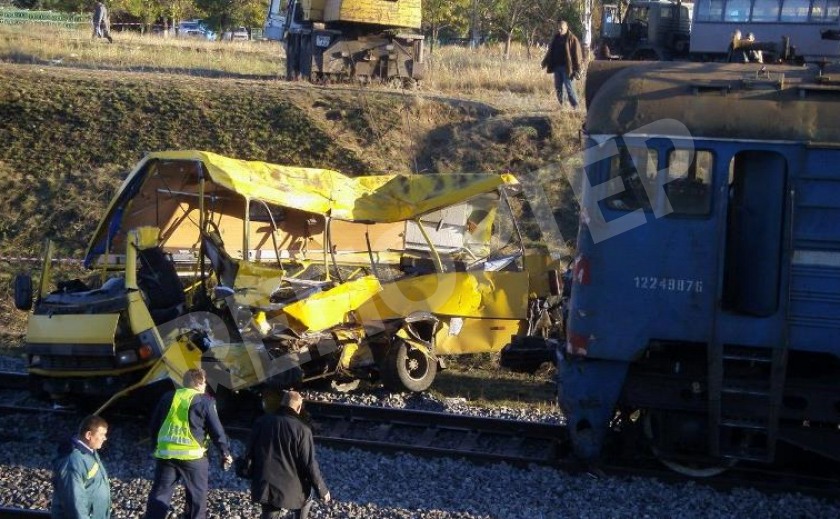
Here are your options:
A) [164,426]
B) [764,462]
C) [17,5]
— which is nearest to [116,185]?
[164,426]

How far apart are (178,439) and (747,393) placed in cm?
428

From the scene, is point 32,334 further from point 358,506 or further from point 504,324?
point 504,324

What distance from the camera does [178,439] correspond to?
24.6 ft

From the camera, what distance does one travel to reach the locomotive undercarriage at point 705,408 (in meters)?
8.20

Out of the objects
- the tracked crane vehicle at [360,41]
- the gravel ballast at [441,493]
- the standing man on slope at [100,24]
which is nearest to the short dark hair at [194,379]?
the gravel ballast at [441,493]

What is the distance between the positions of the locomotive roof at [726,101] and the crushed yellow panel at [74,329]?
4766mm

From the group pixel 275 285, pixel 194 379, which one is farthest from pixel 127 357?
pixel 194 379

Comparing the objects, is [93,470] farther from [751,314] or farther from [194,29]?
[194,29]

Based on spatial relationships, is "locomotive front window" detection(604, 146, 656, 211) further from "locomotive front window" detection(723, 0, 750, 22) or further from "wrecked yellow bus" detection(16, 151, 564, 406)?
"locomotive front window" detection(723, 0, 750, 22)

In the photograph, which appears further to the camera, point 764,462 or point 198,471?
point 764,462

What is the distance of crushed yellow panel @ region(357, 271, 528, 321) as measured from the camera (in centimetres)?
1166

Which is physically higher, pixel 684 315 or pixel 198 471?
pixel 684 315

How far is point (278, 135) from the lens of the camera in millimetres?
21500

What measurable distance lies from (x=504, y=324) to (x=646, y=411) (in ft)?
12.6
